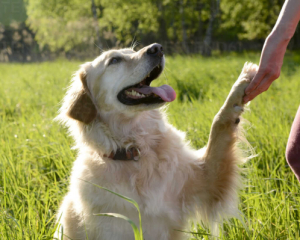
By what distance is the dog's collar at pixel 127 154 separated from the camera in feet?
7.51

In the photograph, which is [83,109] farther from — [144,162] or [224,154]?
[224,154]

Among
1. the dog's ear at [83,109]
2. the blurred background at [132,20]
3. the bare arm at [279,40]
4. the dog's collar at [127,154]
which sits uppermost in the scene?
the bare arm at [279,40]

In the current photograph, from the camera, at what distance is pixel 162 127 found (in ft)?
7.93

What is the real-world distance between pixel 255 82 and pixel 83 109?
1236 mm

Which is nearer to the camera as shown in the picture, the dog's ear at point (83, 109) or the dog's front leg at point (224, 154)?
the dog's front leg at point (224, 154)

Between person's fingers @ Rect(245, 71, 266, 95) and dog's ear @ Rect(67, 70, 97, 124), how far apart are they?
1114mm

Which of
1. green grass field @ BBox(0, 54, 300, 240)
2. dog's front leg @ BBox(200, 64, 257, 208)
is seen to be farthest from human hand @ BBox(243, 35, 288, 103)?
green grass field @ BBox(0, 54, 300, 240)

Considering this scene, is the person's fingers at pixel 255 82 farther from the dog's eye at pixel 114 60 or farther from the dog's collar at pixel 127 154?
the dog's eye at pixel 114 60

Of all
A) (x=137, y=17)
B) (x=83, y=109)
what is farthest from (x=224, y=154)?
(x=137, y=17)

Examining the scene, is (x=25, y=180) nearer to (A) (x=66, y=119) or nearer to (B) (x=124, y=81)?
(A) (x=66, y=119)

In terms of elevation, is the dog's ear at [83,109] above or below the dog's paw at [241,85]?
below

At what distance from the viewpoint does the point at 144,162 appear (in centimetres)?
224

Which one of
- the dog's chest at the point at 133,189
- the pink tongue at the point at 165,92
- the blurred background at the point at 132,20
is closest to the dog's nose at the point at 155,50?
the pink tongue at the point at 165,92

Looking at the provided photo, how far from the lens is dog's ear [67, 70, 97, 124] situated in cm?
236
